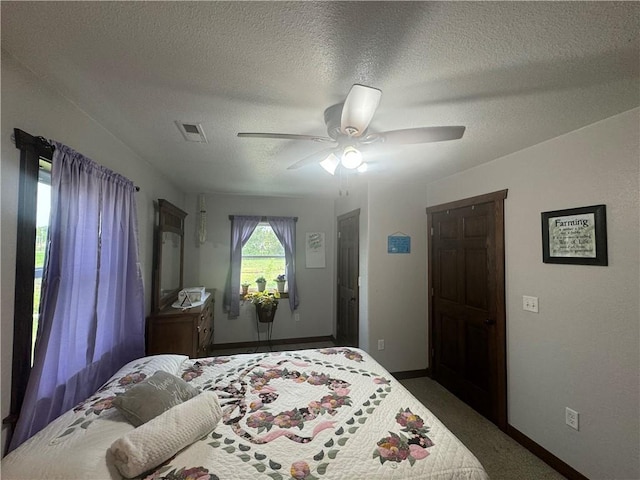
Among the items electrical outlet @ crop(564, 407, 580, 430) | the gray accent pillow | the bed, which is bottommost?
electrical outlet @ crop(564, 407, 580, 430)

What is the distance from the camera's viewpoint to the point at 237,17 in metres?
1.00

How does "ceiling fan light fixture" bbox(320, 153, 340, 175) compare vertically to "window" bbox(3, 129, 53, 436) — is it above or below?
above

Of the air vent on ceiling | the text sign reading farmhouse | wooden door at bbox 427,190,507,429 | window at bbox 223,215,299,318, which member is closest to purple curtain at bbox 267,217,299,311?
window at bbox 223,215,299,318

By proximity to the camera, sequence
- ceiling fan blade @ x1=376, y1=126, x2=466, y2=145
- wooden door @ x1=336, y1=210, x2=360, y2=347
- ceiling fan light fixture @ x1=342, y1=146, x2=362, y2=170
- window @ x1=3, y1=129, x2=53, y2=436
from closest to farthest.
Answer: window @ x1=3, y1=129, x2=53, y2=436, ceiling fan blade @ x1=376, y1=126, x2=466, y2=145, ceiling fan light fixture @ x1=342, y1=146, x2=362, y2=170, wooden door @ x1=336, y1=210, x2=360, y2=347

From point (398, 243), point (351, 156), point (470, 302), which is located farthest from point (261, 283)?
point (351, 156)

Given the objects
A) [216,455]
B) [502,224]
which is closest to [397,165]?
[502,224]

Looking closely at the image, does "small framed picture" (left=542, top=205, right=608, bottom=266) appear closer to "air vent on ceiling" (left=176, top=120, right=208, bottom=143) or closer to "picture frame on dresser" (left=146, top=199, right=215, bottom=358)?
"air vent on ceiling" (left=176, top=120, right=208, bottom=143)

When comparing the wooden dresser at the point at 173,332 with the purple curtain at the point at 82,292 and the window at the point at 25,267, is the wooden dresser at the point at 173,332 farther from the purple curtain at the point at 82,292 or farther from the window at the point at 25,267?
the window at the point at 25,267

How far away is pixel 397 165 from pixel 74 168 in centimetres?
255

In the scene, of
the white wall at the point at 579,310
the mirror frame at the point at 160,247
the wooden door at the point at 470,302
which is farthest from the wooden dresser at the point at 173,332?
the white wall at the point at 579,310

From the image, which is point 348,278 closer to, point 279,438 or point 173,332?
point 173,332

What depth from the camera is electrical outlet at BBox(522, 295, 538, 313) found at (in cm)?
221

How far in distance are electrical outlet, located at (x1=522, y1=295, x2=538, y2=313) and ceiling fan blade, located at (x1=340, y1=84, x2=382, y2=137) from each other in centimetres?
204

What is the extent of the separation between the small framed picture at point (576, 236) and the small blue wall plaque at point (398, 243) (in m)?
1.49
